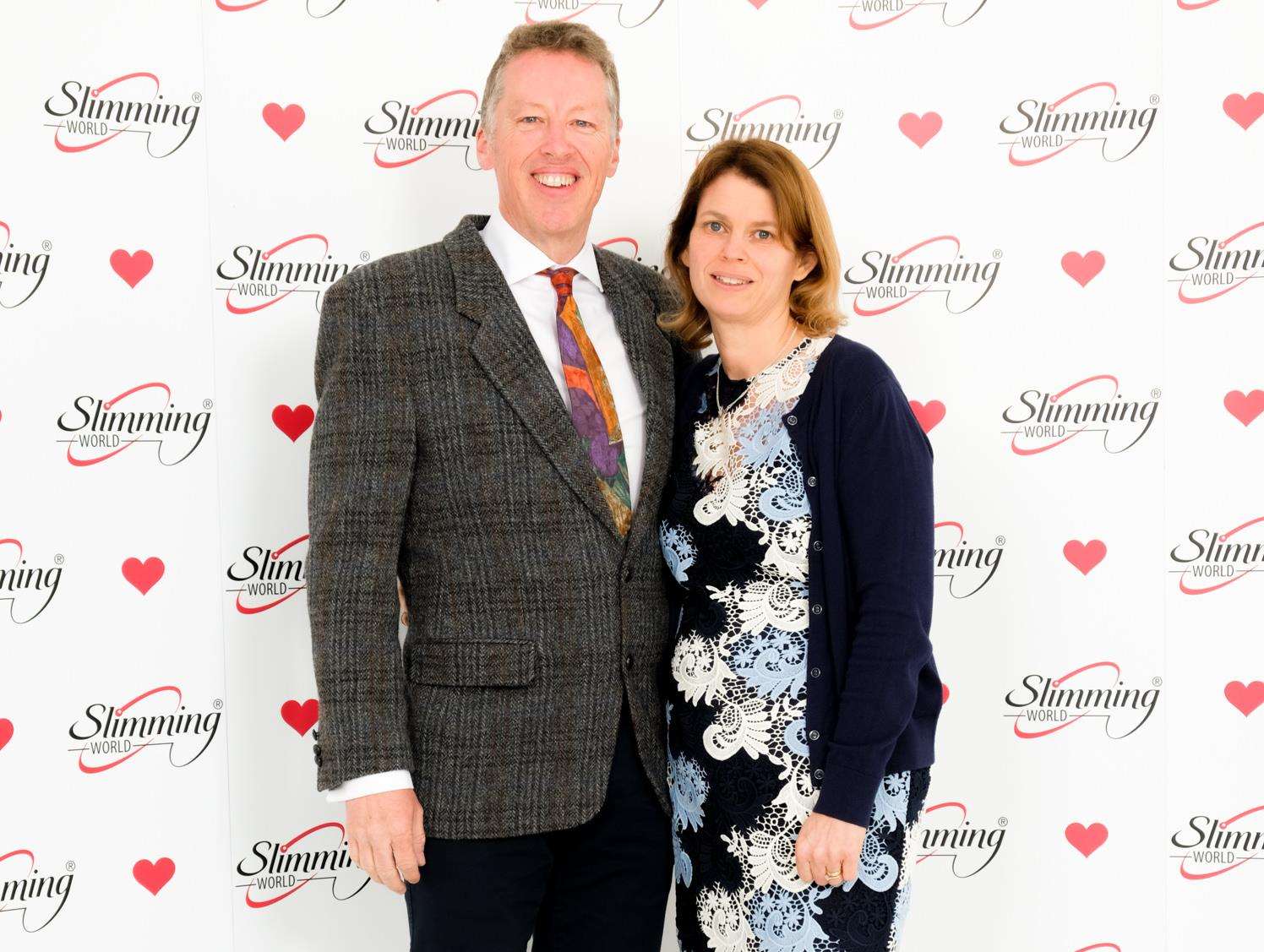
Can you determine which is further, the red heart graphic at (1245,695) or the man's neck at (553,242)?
the red heart graphic at (1245,695)

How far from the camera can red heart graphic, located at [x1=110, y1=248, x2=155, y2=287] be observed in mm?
2295

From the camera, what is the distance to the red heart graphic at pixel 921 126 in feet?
8.01

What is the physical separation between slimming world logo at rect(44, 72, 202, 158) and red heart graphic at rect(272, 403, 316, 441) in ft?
1.93

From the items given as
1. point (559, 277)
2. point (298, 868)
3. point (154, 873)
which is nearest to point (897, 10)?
point (559, 277)

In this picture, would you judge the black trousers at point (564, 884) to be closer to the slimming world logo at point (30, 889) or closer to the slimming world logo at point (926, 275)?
→ the slimming world logo at point (30, 889)

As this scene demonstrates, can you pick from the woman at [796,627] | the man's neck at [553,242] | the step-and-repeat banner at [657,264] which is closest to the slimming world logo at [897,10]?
the step-and-repeat banner at [657,264]

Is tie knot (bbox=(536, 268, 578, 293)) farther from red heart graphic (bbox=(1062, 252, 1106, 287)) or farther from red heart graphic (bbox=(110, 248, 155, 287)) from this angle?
red heart graphic (bbox=(1062, 252, 1106, 287))

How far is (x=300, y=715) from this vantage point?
239 cm

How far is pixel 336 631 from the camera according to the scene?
1.59 meters

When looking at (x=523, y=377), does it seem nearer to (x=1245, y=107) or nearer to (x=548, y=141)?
(x=548, y=141)

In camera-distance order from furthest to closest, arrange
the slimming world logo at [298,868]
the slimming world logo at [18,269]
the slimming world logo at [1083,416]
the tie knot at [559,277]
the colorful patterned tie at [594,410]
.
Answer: the slimming world logo at [1083,416]
the slimming world logo at [298,868]
the slimming world logo at [18,269]
the tie knot at [559,277]
the colorful patterned tie at [594,410]

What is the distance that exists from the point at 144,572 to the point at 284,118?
1.02m

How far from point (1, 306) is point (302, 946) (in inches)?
60.3

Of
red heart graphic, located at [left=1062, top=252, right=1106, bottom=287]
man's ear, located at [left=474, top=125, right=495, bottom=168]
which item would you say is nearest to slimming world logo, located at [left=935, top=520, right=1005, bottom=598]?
red heart graphic, located at [left=1062, top=252, right=1106, bottom=287]
